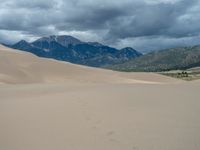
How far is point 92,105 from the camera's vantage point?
12.7 m

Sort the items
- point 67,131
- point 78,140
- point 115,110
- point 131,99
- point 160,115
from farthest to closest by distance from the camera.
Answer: point 131,99, point 115,110, point 160,115, point 67,131, point 78,140

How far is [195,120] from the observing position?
9648mm

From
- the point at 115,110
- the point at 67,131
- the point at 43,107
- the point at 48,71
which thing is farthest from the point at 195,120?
the point at 48,71

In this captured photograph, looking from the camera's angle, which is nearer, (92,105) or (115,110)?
(115,110)

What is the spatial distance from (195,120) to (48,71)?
39.3m

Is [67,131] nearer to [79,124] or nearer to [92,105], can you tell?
[79,124]

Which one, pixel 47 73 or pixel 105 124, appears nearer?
pixel 105 124

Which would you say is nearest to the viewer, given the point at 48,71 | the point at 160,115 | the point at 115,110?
the point at 160,115

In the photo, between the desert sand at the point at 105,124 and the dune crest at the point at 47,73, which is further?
the dune crest at the point at 47,73

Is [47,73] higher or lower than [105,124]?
higher

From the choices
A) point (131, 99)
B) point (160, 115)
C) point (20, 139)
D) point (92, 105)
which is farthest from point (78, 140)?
point (131, 99)

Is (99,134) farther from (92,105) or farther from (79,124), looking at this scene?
(92,105)

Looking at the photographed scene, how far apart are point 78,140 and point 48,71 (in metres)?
40.4

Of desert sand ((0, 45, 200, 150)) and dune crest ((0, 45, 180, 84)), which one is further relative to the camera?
dune crest ((0, 45, 180, 84))
